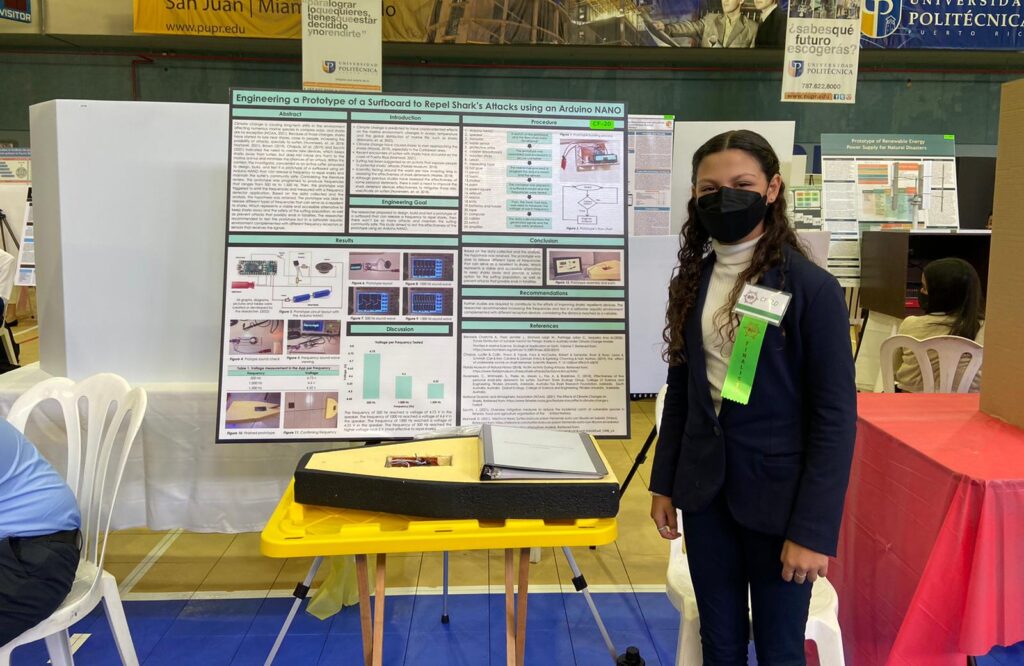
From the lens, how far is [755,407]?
119 cm

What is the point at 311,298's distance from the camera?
1.80m

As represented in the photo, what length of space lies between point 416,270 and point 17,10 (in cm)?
784

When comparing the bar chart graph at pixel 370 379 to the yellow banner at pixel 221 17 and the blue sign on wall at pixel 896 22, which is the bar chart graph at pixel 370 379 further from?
the blue sign on wall at pixel 896 22

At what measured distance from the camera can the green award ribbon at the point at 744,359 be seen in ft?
3.82

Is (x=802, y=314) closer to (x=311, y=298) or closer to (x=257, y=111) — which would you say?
(x=311, y=298)

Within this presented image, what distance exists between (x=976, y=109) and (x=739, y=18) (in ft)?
10.9

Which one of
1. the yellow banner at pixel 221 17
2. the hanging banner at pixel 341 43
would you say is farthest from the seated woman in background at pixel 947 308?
the yellow banner at pixel 221 17

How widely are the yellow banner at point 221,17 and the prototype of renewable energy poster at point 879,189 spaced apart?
5.36m

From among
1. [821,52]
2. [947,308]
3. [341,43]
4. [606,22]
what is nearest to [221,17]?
[606,22]

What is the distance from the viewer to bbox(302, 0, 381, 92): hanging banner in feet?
11.5

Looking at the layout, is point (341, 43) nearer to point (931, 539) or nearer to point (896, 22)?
point (931, 539)

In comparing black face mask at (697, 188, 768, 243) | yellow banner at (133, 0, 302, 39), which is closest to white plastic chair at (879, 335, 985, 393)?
black face mask at (697, 188, 768, 243)

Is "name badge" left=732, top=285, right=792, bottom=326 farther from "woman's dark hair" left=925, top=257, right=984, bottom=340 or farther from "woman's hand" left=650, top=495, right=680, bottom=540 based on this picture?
"woman's dark hair" left=925, top=257, right=984, bottom=340

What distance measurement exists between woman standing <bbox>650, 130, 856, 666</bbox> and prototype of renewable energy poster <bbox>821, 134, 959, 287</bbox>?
3.98 metres
